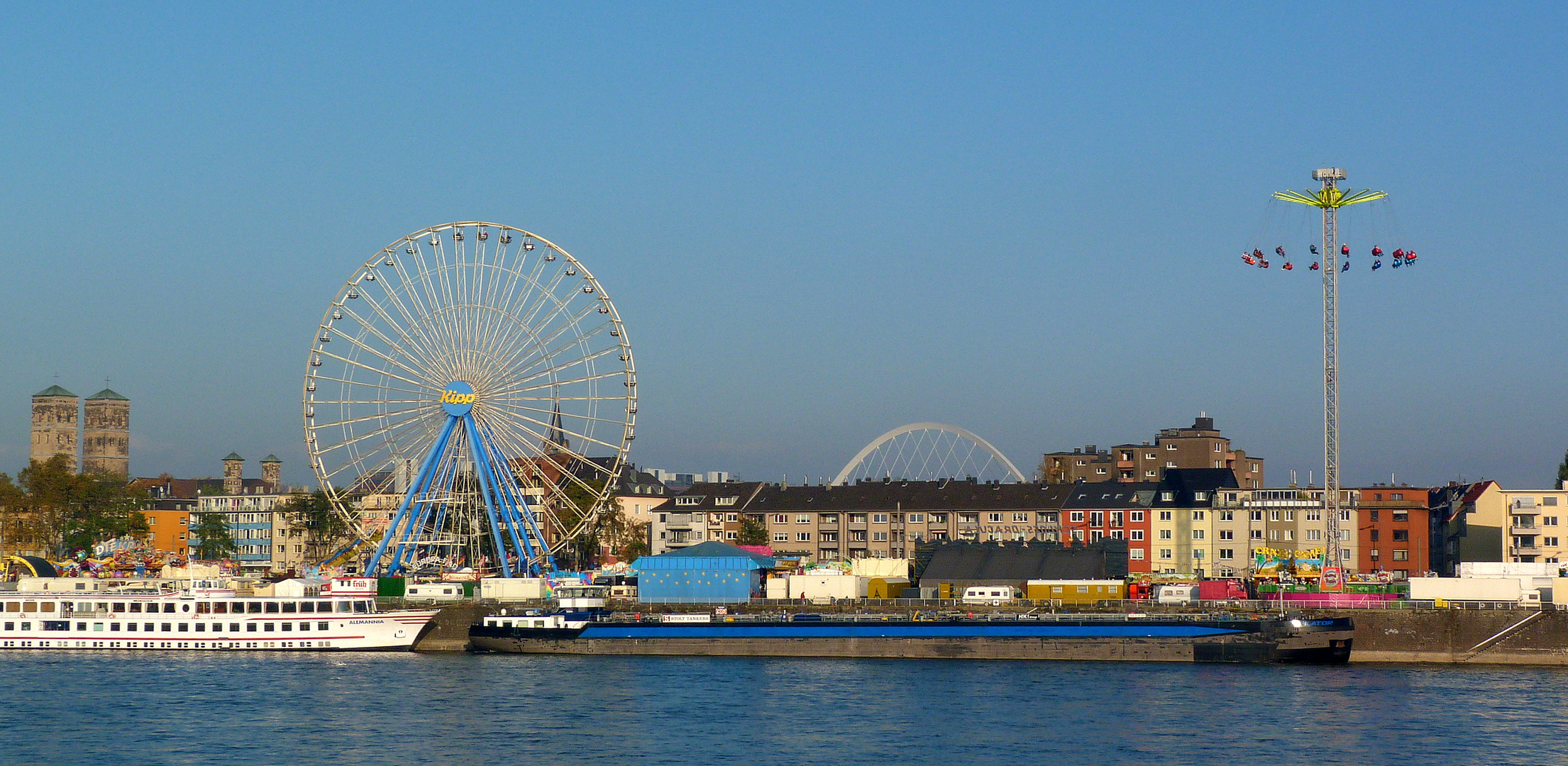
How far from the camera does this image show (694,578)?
11625 centimetres

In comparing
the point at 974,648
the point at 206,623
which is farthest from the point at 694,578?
the point at 206,623

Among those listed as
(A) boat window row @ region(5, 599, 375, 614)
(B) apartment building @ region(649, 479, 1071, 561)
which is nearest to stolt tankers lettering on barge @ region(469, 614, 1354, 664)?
(A) boat window row @ region(5, 599, 375, 614)

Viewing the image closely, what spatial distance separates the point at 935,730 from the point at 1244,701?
16.1 metres

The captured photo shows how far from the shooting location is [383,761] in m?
60.8

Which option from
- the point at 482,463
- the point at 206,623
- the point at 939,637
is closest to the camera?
the point at 939,637

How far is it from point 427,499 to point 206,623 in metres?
20.2

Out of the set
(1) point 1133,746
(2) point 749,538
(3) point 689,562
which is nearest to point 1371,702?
(1) point 1133,746

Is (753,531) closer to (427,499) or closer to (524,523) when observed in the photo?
(524,523)

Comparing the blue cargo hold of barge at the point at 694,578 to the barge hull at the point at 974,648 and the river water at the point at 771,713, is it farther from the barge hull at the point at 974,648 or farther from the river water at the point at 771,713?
the river water at the point at 771,713

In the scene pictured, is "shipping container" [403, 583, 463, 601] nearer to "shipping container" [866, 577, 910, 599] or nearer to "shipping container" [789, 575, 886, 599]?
"shipping container" [789, 575, 886, 599]

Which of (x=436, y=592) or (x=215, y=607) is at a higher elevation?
(x=436, y=592)

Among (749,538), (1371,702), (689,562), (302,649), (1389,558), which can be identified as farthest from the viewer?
(749,538)

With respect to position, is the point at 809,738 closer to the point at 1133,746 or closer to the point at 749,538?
the point at 1133,746

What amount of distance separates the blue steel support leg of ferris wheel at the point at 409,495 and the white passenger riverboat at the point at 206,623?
52.6 ft
